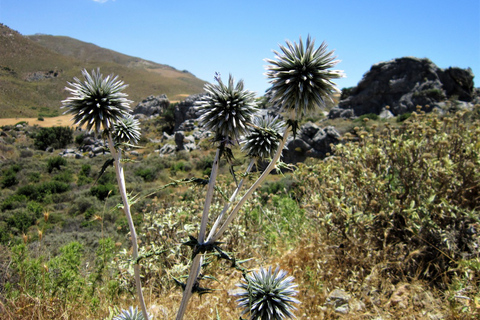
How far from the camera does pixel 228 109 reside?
1.81 metres

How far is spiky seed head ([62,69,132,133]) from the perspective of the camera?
73.2 inches

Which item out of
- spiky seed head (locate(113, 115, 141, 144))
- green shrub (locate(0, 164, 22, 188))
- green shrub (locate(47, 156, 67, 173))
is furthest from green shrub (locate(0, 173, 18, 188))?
spiky seed head (locate(113, 115, 141, 144))

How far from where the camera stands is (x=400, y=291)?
318 centimetres

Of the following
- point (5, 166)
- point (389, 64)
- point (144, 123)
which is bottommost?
point (5, 166)

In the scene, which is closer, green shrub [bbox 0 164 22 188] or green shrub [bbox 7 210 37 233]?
green shrub [bbox 7 210 37 233]

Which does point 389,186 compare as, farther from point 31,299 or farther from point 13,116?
point 13,116

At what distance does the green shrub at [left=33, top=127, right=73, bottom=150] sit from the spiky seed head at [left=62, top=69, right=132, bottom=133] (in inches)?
1391

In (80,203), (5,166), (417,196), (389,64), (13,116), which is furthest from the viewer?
(389,64)

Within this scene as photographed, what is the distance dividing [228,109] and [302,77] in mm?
512

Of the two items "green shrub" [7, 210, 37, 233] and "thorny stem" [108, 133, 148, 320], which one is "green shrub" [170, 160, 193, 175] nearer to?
"green shrub" [7, 210, 37, 233]

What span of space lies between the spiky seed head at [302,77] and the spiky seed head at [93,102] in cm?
111

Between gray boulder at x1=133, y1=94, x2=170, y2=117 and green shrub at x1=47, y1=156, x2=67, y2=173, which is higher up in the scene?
gray boulder at x1=133, y1=94, x2=170, y2=117

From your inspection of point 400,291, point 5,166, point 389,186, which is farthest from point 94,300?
point 5,166

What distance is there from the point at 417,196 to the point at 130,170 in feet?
66.2
